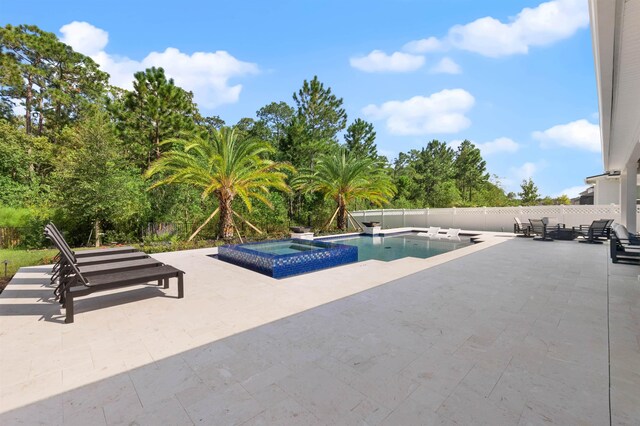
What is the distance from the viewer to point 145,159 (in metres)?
18.1

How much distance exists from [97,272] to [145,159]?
16279 mm

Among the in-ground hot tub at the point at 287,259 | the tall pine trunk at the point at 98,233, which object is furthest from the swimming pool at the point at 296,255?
the tall pine trunk at the point at 98,233

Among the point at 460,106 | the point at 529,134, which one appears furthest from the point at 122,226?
the point at 529,134

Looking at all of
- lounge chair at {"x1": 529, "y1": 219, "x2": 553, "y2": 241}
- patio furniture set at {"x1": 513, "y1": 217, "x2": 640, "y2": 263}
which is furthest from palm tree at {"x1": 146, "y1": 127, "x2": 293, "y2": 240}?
lounge chair at {"x1": 529, "y1": 219, "x2": 553, "y2": 241}

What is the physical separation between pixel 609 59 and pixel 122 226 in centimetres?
1566

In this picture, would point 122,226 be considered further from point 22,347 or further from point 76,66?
point 76,66

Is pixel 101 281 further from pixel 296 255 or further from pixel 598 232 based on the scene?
pixel 598 232

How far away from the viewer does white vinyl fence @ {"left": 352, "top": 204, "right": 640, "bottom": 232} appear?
51.0 feet

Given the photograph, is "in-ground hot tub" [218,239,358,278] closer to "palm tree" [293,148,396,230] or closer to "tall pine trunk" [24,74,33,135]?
"palm tree" [293,148,396,230]

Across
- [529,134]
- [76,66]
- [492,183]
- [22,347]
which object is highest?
[76,66]

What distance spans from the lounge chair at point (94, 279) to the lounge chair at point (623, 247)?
11.1 metres

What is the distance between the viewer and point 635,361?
9.46 ft

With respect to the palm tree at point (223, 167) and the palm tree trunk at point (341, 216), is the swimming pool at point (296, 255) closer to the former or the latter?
the palm tree at point (223, 167)

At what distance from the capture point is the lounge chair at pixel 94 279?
153 inches
